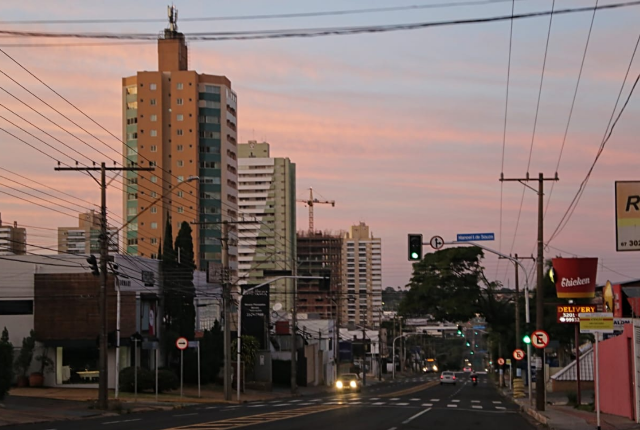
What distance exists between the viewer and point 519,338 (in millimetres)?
63594

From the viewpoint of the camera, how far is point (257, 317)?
83000 mm

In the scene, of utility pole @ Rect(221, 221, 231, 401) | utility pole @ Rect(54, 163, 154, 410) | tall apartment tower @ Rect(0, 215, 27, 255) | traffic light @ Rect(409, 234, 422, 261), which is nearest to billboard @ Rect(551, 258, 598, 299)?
traffic light @ Rect(409, 234, 422, 261)

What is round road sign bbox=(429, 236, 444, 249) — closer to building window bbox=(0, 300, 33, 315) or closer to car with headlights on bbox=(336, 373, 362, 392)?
building window bbox=(0, 300, 33, 315)

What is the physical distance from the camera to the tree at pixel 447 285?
2830 inches

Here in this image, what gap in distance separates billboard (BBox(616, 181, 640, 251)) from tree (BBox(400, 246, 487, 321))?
4113 cm

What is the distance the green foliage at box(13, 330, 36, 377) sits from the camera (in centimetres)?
5253

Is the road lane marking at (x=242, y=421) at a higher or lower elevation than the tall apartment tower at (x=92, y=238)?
lower

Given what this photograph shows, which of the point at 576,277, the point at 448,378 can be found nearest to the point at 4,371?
the point at 576,277

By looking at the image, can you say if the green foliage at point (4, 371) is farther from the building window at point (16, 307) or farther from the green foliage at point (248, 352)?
the green foliage at point (248, 352)

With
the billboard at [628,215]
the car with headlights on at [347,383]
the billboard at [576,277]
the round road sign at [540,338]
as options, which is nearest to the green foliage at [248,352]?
the car with headlights on at [347,383]

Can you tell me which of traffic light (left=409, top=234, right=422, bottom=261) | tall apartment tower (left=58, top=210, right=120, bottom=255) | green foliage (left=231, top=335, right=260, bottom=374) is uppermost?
tall apartment tower (left=58, top=210, right=120, bottom=255)

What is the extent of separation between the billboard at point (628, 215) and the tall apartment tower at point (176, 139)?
111274mm

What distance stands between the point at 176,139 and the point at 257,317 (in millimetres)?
63900

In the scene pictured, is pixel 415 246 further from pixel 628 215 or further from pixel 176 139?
pixel 176 139
